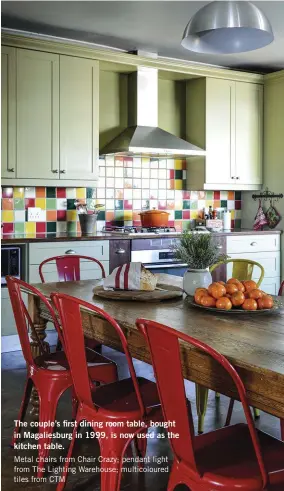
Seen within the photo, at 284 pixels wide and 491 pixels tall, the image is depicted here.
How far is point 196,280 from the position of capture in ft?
8.22

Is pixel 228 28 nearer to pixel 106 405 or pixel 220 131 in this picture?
pixel 106 405

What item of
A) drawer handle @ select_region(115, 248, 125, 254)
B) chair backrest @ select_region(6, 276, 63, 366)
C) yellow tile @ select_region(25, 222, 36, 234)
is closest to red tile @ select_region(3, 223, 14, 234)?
yellow tile @ select_region(25, 222, 36, 234)

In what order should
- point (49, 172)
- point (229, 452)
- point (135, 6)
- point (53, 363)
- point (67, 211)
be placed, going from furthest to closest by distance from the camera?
point (67, 211), point (49, 172), point (135, 6), point (53, 363), point (229, 452)

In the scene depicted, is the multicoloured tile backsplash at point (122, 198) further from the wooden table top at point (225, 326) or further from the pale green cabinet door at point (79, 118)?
the wooden table top at point (225, 326)

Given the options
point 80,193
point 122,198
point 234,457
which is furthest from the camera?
point 122,198

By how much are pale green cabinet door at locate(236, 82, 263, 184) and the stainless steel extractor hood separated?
635 mm

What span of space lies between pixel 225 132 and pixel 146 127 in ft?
2.83

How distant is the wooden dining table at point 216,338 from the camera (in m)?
1.49

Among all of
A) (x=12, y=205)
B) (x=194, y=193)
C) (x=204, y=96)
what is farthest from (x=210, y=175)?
(x=12, y=205)

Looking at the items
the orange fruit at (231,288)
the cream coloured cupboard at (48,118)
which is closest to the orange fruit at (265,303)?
the orange fruit at (231,288)

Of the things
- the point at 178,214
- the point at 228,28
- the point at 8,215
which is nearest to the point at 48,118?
the point at 8,215

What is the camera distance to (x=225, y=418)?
10.00 ft

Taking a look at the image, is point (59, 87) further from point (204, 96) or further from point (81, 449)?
point (81, 449)

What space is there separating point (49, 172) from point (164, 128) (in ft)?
4.85
